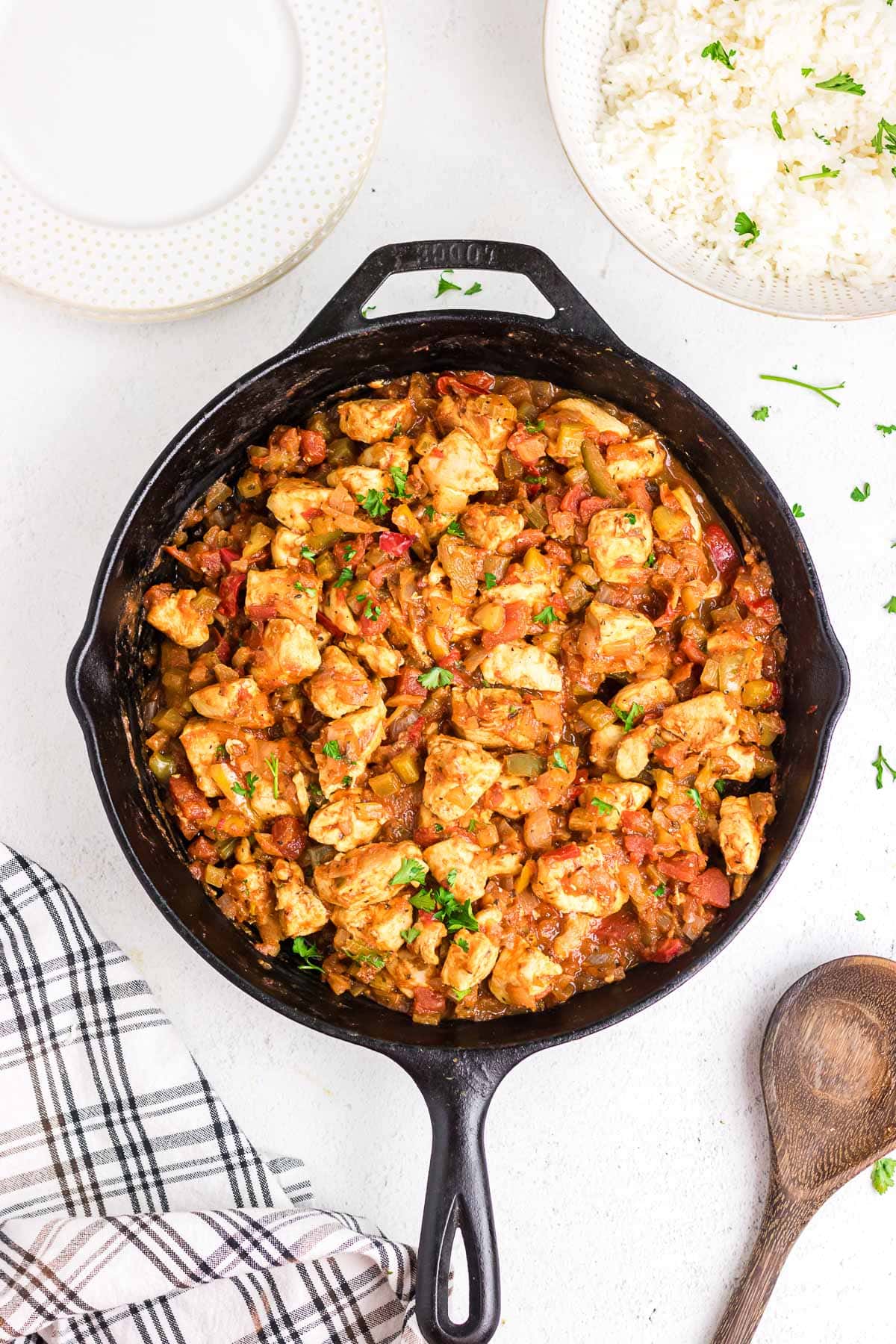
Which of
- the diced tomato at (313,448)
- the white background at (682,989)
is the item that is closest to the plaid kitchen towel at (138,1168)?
the white background at (682,989)

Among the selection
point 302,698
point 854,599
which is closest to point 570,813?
point 302,698

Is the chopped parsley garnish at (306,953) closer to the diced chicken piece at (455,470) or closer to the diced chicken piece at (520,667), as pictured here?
the diced chicken piece at (520,667)

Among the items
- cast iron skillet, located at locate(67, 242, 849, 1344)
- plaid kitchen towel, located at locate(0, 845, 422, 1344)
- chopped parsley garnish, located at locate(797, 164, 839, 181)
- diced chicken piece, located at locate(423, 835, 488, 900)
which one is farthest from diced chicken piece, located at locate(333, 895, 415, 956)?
chopped parsley garnish, located at locate(797, 164, 839, 181)

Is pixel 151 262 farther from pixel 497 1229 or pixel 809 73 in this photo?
pixel 497 1229

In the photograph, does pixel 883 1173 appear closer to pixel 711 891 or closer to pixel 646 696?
pixel 711 891

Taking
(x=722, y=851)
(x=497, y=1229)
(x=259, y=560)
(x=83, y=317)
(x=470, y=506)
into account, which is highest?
(x=83, y=317)

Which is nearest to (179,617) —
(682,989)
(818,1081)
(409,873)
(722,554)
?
(409,873)

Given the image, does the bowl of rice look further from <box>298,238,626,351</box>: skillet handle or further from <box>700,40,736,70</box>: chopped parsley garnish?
<box>298,238,626,351</box>: skillet handle
